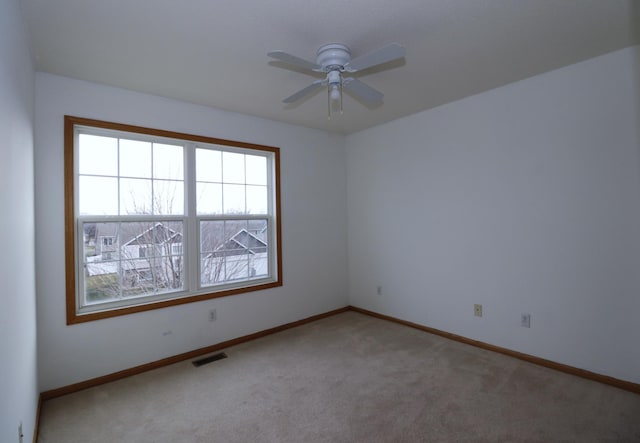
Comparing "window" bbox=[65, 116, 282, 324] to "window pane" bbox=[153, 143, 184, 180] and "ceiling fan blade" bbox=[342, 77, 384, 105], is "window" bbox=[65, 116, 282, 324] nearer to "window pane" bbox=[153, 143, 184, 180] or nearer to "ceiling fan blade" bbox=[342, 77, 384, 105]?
"window pane" bbox=[153, 143, 184, 180]

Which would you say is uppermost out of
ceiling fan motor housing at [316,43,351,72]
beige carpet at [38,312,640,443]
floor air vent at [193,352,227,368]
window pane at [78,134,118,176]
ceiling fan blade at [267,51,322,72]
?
ceiling fan motor housing at [316,43,351,72]

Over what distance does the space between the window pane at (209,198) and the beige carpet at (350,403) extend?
58.9 inches

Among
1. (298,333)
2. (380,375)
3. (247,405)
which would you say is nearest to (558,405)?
(380,375)

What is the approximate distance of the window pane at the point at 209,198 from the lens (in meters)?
3.43

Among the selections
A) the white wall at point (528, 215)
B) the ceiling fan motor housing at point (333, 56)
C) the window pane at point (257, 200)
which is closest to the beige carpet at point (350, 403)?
the white wall at point (528, 215)

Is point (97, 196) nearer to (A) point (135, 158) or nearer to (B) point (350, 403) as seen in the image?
(A) point (135, 158)

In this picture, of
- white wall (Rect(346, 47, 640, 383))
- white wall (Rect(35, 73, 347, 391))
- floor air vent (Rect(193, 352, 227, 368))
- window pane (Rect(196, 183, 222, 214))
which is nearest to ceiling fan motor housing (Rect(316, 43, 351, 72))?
white wall (Rect(35, 73, 347, 391))

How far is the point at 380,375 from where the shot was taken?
2.78m

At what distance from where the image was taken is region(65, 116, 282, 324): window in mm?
2781

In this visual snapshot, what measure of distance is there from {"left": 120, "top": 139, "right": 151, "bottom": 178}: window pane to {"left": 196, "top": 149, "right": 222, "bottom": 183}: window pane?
18.6 inches

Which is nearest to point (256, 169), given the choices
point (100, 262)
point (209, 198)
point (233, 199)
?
point (233, 199)

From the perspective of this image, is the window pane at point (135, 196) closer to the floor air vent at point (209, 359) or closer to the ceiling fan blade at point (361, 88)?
the floor air vent at point (209, 359)

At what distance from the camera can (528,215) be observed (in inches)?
117

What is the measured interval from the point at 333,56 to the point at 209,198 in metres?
2.00
